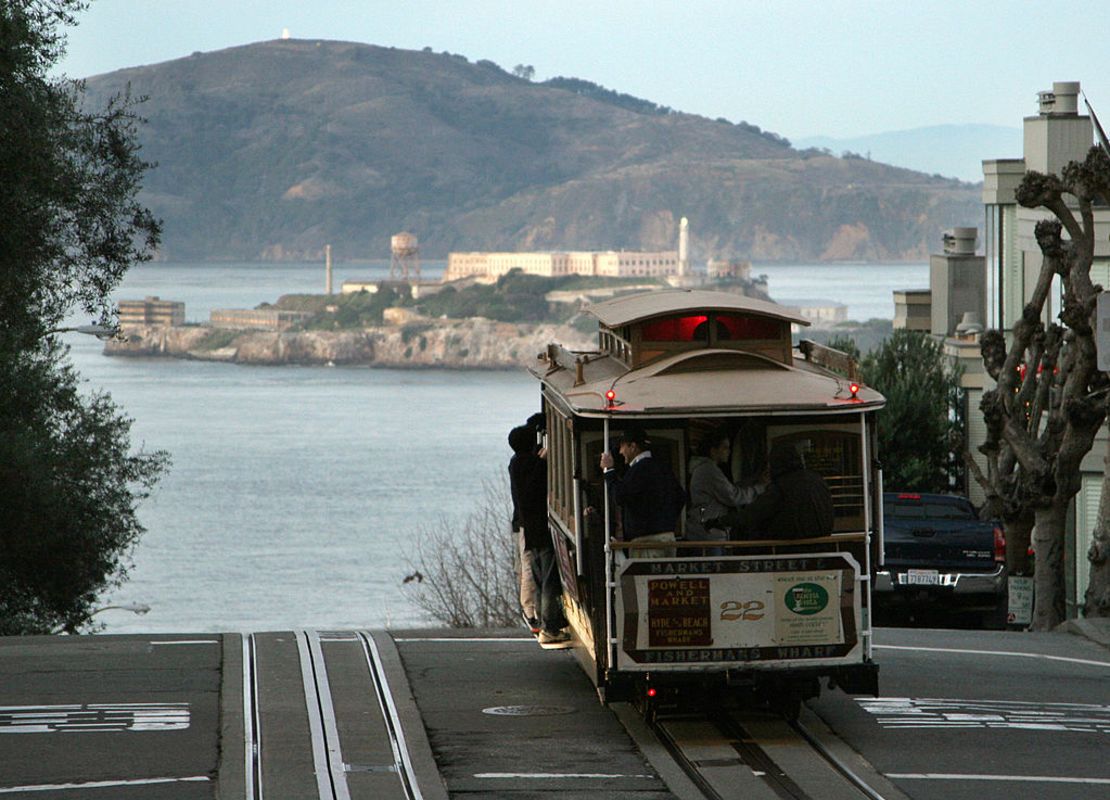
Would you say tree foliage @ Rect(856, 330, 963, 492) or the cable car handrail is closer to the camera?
the cable car handrail

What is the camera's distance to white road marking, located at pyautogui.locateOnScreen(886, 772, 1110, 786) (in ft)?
32.4

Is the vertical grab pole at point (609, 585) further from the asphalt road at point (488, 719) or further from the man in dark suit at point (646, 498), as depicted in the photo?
the asphalt road at point (488, 719)

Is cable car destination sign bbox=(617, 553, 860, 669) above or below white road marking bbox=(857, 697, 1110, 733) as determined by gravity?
above

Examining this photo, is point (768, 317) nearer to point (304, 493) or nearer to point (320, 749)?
point (320, 749)

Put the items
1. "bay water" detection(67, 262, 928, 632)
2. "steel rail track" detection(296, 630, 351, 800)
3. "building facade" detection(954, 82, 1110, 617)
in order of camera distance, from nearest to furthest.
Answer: "steel rail track" detection(296, 630, 351, 800), "building facade" detection(954, 82, 1110, 617), "bay water" detection(67, 262, 928, 632)

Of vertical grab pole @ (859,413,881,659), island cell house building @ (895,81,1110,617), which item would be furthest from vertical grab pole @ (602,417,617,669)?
island cell house building @ (895,81,1110,617)

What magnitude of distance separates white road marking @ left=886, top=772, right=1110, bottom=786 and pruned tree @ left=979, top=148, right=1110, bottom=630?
9.61m

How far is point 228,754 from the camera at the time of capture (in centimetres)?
1048

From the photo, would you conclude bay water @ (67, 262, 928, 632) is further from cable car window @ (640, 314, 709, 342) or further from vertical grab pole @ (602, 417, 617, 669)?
vertical grab pole @ (602, 417, 617, 669)

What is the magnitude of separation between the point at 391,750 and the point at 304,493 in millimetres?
118021

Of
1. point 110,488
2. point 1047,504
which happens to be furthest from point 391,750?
point 110,488

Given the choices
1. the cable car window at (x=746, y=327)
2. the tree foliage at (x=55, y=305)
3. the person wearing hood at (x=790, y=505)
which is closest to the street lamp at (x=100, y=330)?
the tree foliage at (x=55, y=305)

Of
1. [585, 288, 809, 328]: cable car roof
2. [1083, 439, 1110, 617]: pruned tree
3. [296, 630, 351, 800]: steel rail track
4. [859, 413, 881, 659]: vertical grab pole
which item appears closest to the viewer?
[296, 630, 351, 800]: steel rail track

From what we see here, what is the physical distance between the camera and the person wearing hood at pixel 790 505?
429 inches
